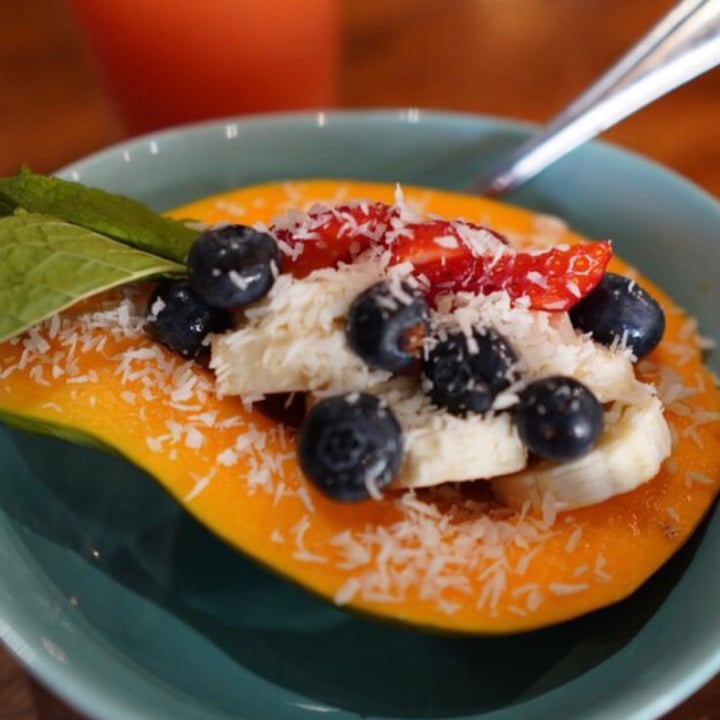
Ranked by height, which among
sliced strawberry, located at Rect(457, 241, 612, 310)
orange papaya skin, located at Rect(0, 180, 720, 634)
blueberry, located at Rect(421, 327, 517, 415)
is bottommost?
orange papaya skin, located at Rect(0, 180, 720, 634)

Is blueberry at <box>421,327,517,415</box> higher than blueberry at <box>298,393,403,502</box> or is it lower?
higher

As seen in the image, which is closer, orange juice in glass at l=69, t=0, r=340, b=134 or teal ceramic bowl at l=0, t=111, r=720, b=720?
teal ceramic bowl at l=0, t=111, r=720, b=720

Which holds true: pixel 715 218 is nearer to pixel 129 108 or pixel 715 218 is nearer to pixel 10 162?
pixel 129 108

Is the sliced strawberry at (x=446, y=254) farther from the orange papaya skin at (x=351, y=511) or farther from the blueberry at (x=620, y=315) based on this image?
the orange papaya skin at (x=351, y=511)

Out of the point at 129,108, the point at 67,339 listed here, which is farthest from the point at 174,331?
the point at 129,108

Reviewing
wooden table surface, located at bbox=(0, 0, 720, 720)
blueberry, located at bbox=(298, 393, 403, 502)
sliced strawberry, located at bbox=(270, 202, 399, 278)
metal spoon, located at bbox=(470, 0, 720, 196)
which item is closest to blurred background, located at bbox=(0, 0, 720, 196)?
wooden table surface, located at bbox=(0, 0, 720, 720)

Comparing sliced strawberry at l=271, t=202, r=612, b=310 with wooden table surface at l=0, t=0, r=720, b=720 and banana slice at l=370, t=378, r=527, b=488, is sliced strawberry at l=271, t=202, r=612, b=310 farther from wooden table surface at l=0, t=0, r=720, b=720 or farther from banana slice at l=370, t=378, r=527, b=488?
wooden table surface at l=0, t=0, r=720, b=720

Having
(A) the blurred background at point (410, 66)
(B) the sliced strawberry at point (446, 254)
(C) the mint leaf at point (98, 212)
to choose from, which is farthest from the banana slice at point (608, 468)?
(A) the blurred background at point (410, 66)
